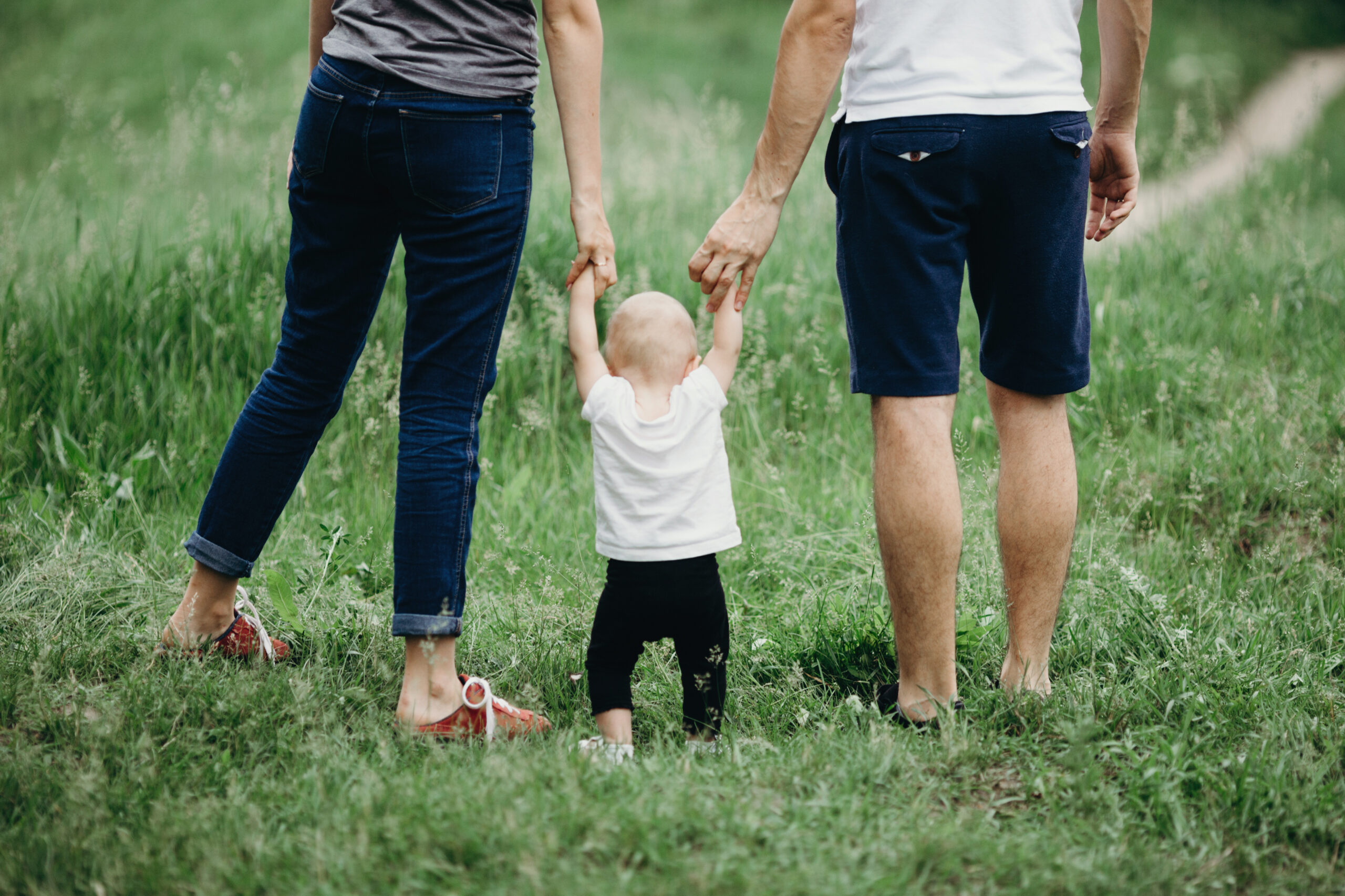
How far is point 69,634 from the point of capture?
2.65 m

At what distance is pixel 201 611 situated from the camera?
251cm

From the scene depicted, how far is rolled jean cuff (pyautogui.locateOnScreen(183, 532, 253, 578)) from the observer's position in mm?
2469

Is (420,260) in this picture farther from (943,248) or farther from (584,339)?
(943,248)

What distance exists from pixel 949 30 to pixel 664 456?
1035 millimetres

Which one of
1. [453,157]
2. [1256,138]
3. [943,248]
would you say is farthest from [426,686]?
[1256,138]

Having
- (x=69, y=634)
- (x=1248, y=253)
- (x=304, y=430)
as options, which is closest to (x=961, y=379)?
(x=1248, y=253)

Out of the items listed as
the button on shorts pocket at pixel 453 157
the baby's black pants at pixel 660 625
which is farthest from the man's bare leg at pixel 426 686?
the button on shorts pocket at pixel 453 157

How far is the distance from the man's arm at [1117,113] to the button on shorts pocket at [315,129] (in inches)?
63.2

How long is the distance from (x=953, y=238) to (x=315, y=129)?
1330 millimetres

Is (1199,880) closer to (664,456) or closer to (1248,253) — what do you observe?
(664,456)

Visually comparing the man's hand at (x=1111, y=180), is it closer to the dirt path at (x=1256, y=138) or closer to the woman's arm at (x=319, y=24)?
the woman's arm at (x=319, y=24)

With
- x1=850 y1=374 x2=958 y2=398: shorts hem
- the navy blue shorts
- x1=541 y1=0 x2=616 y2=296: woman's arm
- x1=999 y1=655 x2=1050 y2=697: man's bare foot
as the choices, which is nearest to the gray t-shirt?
x1=541 y1=0 x2=616 y2=296: woman's arm

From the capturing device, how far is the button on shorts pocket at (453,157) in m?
2.10

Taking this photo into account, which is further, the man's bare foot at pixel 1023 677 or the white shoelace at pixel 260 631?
the white shoelace at pixel 260 631
